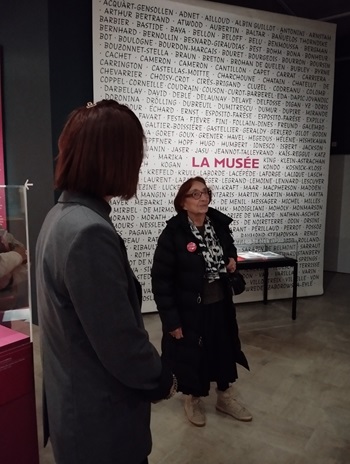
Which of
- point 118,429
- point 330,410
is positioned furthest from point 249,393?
point 118,429

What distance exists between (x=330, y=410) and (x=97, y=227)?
92.3 inches

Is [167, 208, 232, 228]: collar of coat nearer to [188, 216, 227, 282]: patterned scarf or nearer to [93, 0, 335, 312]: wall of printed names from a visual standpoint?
[188, 216, 227, 282]: patterned scarf

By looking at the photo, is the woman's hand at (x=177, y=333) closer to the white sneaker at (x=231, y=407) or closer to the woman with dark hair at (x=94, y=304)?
the white sneaker at (x=231, y=407)

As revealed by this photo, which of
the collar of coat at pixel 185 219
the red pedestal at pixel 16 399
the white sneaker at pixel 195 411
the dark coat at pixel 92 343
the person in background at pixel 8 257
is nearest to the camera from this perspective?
the dark coat at pixel 92 343

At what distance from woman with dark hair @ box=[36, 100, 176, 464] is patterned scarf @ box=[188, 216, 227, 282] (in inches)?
46.2

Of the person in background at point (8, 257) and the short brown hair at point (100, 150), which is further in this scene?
the person in background at point (8, 257)

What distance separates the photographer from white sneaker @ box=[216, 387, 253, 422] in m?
2.49

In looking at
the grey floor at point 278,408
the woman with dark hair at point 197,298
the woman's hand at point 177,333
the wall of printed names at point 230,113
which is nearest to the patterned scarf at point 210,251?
the woman with dark hair at point 197,298

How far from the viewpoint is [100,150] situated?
1.02 meters

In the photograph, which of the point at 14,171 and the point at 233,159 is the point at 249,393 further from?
the point at 14,171

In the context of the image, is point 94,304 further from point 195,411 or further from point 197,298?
point 195,411

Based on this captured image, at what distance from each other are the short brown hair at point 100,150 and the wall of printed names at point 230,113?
9.62ft

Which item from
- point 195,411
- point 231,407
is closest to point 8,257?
point 195,411

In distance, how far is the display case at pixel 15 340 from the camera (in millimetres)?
1438
